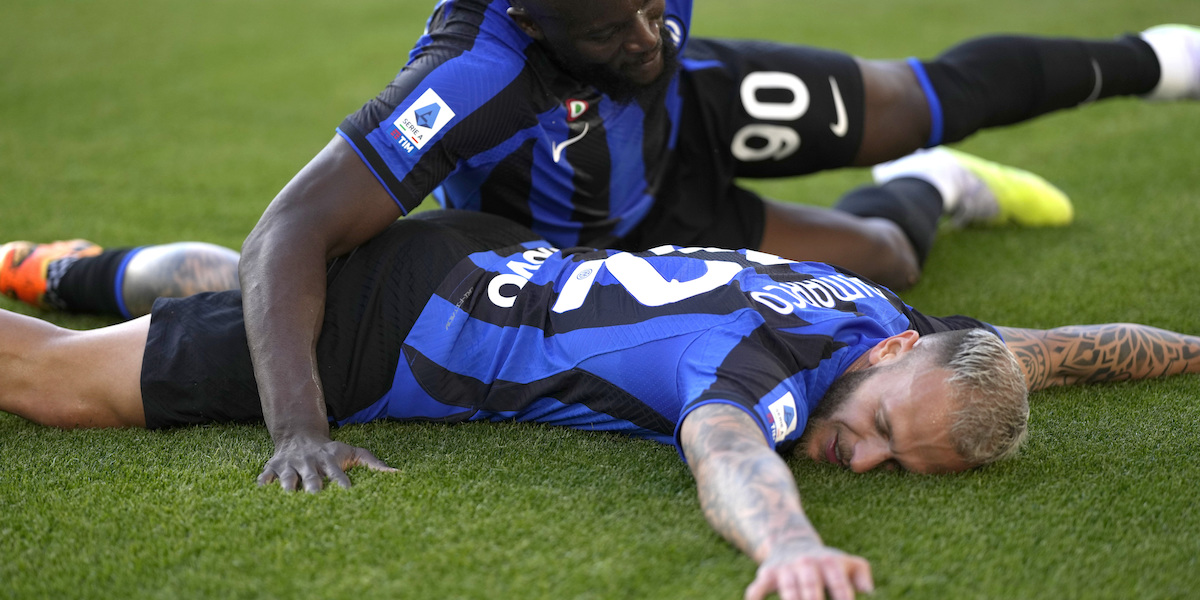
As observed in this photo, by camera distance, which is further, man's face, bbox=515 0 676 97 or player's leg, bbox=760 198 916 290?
player's leg, bbox=760 198 916 290

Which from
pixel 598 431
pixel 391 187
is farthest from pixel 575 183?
pixel 598 431

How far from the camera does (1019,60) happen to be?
233cm

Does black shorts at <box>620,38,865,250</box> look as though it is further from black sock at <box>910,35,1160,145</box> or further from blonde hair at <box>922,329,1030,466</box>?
blonde hair at <box>922,329,1030,466</box>

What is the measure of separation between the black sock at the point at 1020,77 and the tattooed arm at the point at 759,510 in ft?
4.30

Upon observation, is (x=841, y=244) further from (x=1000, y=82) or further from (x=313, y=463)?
(x=313, y=463)

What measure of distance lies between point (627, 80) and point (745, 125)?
0.40m

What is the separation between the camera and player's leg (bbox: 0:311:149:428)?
1659 mm

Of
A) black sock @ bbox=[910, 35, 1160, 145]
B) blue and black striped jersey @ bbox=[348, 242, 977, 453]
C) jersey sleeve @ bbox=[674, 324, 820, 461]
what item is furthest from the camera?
black sock @ bbox=[910, 35, 1160, 145]

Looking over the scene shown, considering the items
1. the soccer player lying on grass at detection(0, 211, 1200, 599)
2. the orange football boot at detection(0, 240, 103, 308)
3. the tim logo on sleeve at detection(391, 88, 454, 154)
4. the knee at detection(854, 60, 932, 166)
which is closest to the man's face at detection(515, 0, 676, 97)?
the tim logo on sleeve at detection(391, 88, 454, 154)

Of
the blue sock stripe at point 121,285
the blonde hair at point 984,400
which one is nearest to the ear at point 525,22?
the blonde hair at point 984,400

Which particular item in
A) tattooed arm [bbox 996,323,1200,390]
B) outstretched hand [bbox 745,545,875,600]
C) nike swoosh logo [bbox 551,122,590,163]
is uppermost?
nike swoosh logo [bbox 551,122,590,163]

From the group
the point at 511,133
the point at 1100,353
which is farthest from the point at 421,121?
the point at 1100,353

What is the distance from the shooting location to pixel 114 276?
2211mm

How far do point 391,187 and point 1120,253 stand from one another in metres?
1.95
